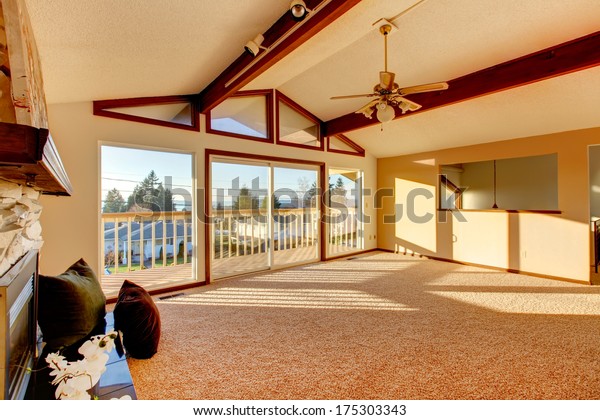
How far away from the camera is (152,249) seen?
4.30m

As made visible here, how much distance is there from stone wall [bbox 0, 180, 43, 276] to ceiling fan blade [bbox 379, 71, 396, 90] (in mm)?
2681

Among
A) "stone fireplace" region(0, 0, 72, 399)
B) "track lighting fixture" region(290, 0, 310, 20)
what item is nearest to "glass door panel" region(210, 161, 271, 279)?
"track lighting fixture" region(290, 0, 310, 20)

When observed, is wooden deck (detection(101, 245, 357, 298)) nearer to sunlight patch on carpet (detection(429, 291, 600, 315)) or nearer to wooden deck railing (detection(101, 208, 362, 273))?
wooden deck railing (detection(101, 208, 362, 273))

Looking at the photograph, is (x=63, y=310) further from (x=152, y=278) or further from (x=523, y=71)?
(x=523, y=71)

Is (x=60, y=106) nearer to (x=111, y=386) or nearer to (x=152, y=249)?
(x=152, y=249)

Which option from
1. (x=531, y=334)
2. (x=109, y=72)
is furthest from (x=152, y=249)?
(x=531, y=334)

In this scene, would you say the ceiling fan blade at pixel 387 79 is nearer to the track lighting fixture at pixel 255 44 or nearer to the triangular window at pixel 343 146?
the track lighting fixture at pixel 255 44

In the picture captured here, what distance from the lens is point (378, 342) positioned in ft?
8.21

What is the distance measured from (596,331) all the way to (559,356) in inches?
32.3

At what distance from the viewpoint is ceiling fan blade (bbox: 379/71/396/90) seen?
2.69 metres

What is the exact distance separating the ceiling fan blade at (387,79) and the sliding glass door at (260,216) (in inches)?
104

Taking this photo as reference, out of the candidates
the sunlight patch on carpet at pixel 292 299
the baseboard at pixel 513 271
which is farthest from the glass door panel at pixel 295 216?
the baseboard at pixel 513 271

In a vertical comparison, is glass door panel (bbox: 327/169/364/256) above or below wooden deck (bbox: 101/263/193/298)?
above

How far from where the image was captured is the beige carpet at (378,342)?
6.25 feet
